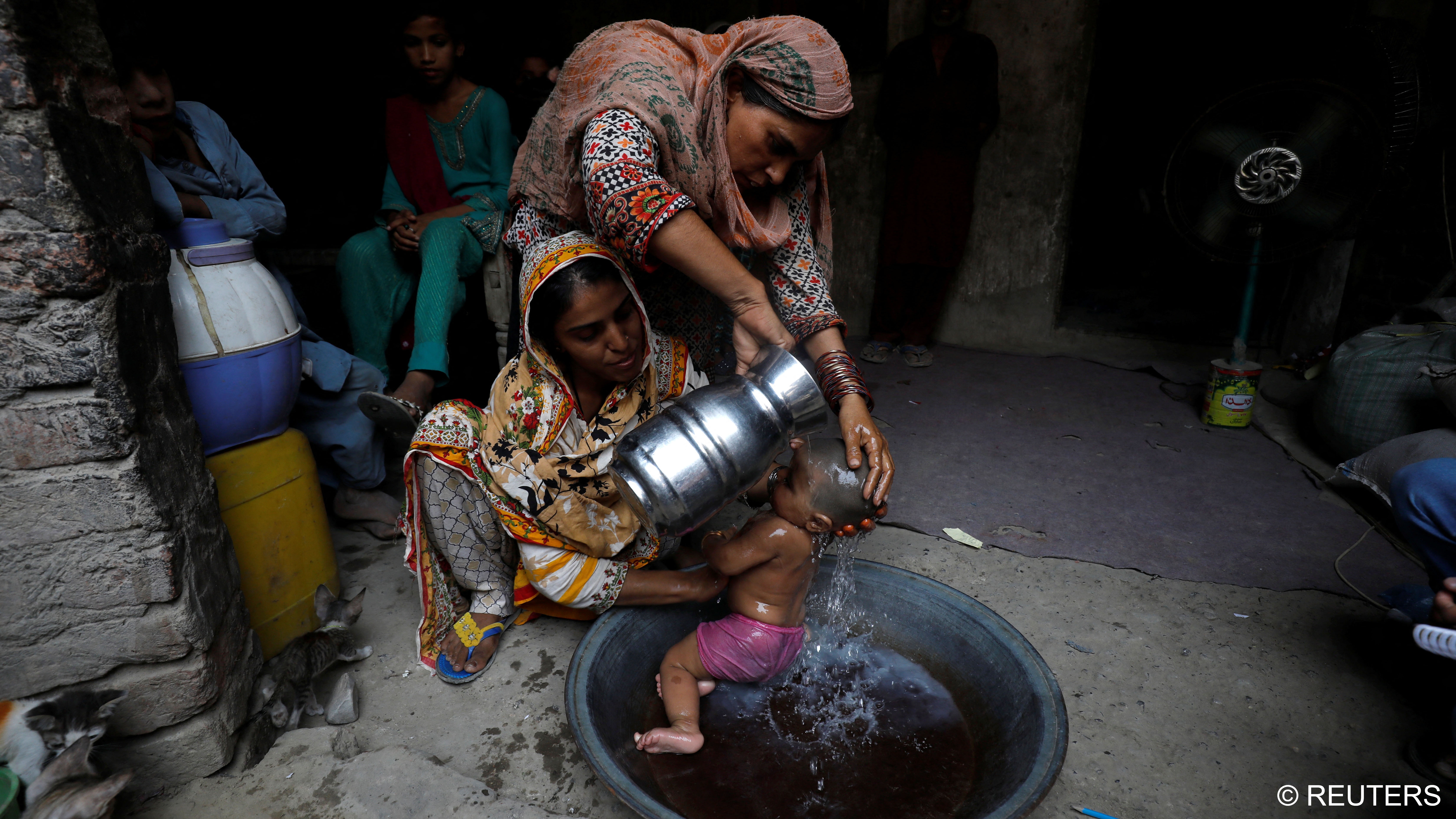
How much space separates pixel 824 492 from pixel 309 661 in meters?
1.47

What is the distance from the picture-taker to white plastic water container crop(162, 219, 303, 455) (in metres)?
1.62

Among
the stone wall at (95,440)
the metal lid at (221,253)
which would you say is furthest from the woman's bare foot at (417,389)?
the stone wall at (95,440)

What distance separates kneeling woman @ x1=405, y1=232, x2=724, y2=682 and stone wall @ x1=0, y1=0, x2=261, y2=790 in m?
0.52

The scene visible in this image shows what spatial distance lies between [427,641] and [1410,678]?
2.81 meters

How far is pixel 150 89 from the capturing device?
2121 mm

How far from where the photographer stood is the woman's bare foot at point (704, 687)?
1.87m

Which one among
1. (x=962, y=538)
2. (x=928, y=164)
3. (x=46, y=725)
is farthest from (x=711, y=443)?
(x=928, y=164)

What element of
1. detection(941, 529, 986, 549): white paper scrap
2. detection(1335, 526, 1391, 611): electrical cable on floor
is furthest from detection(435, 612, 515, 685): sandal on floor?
detection(1335, 526, 1391, 611): electrical cable on floor

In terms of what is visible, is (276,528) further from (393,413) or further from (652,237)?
(652,237)

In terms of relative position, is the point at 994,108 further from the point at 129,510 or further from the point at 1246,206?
the point at 129,510

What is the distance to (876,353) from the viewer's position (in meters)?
5.05

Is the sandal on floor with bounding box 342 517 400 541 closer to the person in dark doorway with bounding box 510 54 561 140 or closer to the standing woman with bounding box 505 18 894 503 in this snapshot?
the standing woman with bounding box 505 18 894 503

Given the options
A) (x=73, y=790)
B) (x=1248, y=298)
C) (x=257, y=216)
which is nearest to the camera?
(x=73, y=790)

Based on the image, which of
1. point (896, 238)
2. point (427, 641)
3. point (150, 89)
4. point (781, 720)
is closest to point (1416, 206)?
point (896, 238)
